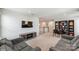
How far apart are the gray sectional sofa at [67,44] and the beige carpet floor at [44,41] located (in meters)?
0.09

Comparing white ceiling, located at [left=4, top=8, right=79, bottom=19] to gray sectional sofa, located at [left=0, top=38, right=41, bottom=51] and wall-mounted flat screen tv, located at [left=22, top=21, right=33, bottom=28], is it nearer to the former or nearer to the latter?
wall-mounted flat screen tv, located at [left=22, top=21, right=33, bottom=28]

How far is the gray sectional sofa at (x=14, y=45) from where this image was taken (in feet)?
6.08

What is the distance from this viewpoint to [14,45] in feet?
6.38

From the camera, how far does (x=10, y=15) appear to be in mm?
1920

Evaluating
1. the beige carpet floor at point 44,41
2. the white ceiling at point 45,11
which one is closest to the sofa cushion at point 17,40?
the beige carpet floor at point 44,41

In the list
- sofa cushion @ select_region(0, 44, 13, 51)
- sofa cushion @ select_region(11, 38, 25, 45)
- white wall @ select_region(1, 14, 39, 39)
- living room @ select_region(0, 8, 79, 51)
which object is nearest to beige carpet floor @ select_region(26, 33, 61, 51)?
living room @ select_region(0, 8, 79, 51)

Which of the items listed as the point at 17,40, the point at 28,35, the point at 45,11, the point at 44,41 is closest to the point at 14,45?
the point at 17,40

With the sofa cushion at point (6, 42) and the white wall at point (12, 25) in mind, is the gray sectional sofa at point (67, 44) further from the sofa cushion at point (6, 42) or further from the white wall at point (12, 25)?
the sofa cushion at point (6, 42)

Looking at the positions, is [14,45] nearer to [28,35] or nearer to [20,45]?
[20,45]

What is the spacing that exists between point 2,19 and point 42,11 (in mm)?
841

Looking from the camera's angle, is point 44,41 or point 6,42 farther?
point 44,41

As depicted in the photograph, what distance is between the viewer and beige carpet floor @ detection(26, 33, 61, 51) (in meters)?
1.97

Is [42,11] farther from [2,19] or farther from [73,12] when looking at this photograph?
[2,19]

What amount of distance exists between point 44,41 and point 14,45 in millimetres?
652
